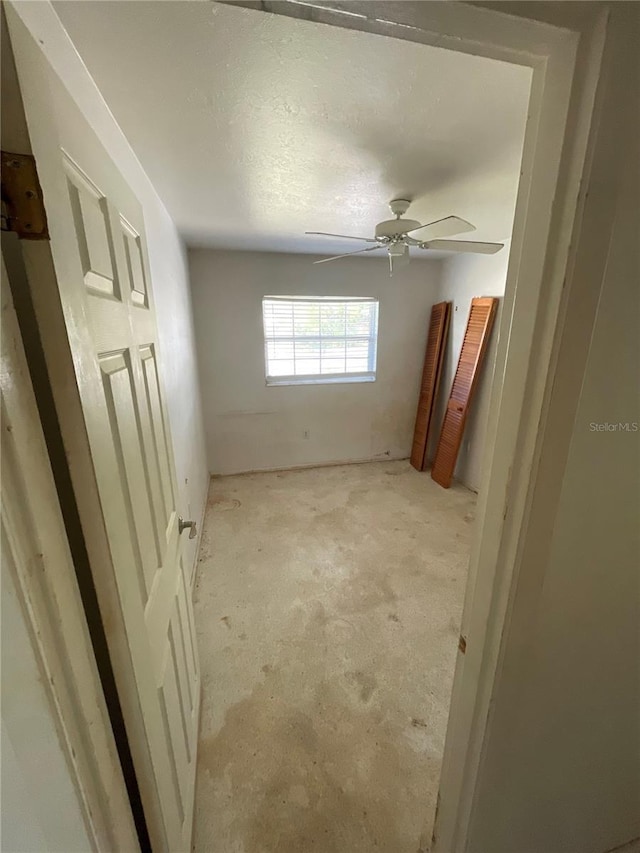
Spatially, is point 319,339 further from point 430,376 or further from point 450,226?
point 450,226

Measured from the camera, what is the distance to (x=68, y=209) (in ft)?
1.75

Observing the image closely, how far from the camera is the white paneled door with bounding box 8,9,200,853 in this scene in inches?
19.5

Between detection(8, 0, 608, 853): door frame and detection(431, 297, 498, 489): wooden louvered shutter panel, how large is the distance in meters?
2.87

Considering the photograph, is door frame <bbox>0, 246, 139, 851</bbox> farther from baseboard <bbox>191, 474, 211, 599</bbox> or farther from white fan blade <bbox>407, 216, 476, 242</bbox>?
white fan blade <bbox>407, 216, 476, 242</bbox>

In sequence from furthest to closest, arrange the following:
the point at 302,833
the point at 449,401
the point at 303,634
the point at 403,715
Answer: the point at 449,401 → the point at 303,634 → the point at 403,715 → the point at 302,833

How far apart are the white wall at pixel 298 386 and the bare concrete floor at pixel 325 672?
0.97 m

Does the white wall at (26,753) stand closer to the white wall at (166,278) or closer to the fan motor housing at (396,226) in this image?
the white wall at (166,278)

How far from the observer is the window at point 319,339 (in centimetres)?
362

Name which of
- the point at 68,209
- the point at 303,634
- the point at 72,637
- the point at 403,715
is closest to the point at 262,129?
the point at 68,209

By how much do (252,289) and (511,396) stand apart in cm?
326

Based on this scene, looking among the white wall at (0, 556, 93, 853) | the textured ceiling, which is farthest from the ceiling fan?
the white wall at (0, 556, 93, 853)

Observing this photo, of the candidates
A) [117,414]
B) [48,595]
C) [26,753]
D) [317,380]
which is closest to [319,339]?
[317,380]

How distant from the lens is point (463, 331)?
3.48 meters

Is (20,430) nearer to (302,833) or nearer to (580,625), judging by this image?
(580,625)
